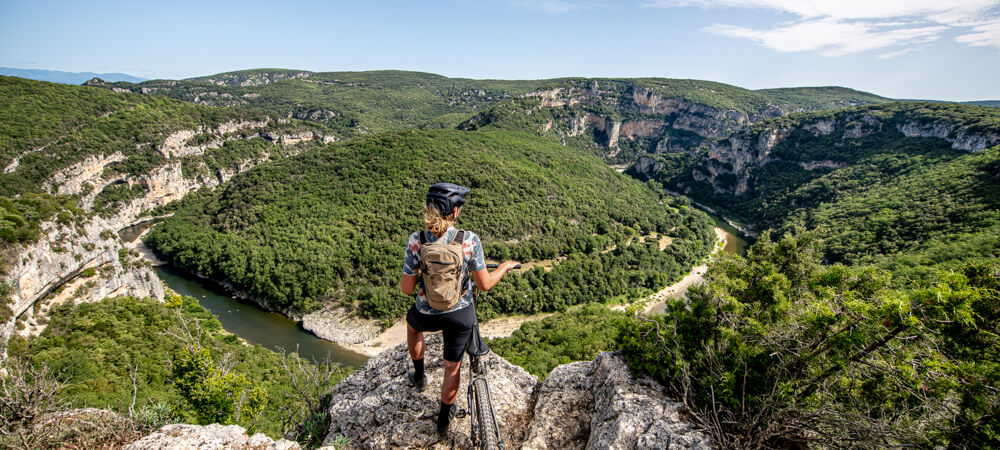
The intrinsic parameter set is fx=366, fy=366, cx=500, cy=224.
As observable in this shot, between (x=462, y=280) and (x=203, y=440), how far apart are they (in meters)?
3.01

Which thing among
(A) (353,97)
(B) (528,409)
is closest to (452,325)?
(B) (528,409)

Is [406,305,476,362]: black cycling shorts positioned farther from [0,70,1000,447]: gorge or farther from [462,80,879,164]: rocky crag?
[462,80,879,164]: rocky crag

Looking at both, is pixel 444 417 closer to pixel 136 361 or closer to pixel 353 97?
pixel 136 361

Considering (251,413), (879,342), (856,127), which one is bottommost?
(251,413)

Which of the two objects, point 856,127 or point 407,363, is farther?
point 856,127

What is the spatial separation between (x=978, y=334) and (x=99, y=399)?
20.4 metres

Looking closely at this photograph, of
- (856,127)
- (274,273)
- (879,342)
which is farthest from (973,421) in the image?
(856,127)

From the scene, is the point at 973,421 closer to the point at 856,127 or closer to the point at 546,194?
the point at 546,194

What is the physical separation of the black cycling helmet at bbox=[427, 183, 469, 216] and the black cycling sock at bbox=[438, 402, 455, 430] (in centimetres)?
229

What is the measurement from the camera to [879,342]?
4.01 meters

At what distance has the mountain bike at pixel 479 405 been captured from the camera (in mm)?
3738

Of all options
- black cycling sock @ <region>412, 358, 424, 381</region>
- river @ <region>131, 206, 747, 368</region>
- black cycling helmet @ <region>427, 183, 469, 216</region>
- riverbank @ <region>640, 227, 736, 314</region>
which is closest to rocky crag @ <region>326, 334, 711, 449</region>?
black cycling sock @ <region>412, 358, 424, 381</region>

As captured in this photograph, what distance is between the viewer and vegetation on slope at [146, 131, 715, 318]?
39.9m

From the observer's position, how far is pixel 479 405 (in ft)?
12.9
